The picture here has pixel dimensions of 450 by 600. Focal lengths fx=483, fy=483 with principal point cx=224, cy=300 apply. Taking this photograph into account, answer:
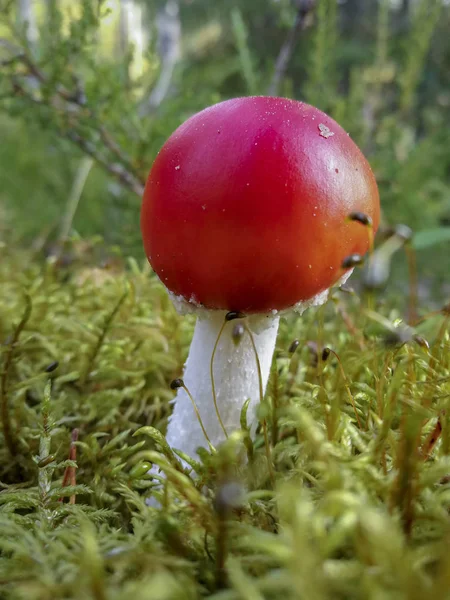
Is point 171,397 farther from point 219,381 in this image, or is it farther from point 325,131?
point 325,131

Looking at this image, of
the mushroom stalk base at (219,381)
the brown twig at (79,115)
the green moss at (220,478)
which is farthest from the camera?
the brown twig at (79,115)

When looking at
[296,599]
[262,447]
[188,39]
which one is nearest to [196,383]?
[262,447]

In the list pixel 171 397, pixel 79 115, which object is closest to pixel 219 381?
pixel 171 397

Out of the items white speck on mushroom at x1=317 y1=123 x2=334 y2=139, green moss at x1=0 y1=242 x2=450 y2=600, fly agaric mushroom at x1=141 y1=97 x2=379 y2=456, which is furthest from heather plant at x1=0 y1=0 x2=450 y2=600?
white speck on mushroom at x1=317 y1=123 x2=334 y2=139

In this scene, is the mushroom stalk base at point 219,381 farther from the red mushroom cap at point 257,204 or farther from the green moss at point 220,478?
the red mushroom cap at point 257,204

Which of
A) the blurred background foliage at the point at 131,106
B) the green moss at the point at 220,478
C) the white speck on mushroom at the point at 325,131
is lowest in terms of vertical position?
the green moss at the point at 220,478

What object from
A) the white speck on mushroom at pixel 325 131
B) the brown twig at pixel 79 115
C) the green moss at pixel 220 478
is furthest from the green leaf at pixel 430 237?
the brown twig at pixel 79 115

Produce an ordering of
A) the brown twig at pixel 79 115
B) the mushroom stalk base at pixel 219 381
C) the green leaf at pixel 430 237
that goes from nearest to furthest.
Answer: the mushroom stalk base at pixel 219 381 → the green leaf at pixel 430 237 → the brown twig at pixel 79 115

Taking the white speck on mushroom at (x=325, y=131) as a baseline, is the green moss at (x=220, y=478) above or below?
below
